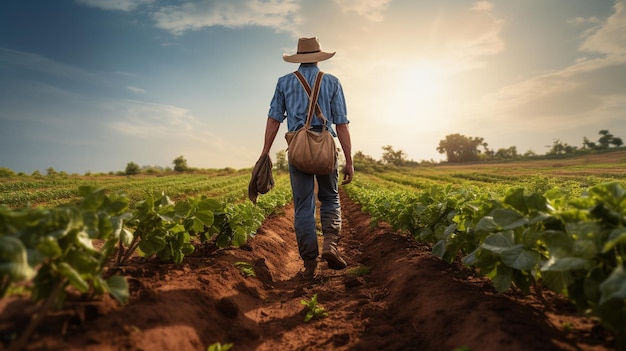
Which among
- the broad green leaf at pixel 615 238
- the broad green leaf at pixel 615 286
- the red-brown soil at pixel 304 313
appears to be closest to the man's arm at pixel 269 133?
the red-brown soil at pixel 304 313

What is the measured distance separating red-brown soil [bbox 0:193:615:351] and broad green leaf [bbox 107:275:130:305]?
127mm

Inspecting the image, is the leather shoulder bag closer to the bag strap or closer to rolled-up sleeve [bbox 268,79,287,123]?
the bag strap

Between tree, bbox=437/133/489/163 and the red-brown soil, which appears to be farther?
tree, bbox=437/133/489/163

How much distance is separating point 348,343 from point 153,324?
4.53 ft

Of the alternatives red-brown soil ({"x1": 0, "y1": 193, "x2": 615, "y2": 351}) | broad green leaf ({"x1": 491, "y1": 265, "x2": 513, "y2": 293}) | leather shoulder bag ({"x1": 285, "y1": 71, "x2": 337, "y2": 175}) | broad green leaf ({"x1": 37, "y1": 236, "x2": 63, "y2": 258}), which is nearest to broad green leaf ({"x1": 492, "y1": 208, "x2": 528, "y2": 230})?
broad green leaf ({"x1": 491, "y1": 265, "x2": 513, "y2": 293})

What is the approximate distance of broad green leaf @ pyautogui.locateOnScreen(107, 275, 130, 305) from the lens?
2.22 metres

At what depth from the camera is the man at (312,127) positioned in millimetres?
4641

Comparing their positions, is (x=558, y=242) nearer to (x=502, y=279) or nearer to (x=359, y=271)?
(x=502, y=279)

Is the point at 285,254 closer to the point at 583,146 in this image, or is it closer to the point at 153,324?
the point at 153,324

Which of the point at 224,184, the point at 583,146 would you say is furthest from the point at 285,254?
the point at 583,146

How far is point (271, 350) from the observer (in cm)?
279

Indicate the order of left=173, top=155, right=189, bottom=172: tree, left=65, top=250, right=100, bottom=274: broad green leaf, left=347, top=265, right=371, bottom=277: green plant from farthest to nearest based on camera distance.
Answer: left=173, top=155, right=189, bottom=172: tree → left=347, top=265, right=371, bottom=277: green plant → left=65, top=250, right=100, bottom=274: broad green leaf

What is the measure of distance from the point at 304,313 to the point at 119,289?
1.74m

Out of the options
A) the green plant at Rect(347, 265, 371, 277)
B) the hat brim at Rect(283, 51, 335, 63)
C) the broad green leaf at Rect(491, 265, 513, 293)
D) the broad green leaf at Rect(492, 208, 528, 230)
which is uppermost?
the hat brim at Rect(283, 51, 335, 63)
